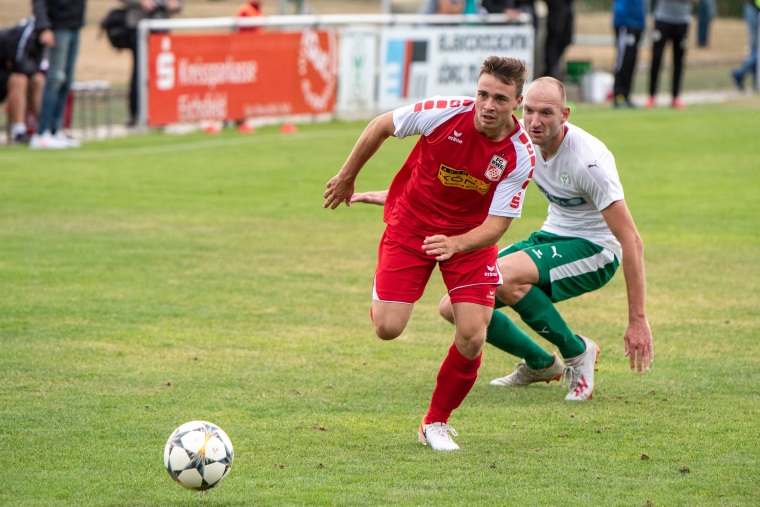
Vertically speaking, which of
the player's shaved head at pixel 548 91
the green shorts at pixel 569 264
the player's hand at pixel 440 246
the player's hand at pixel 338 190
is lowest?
the green shorts at pixel 569 264

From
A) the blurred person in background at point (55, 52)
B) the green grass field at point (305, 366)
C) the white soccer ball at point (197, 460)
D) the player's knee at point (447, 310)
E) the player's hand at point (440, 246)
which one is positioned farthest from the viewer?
the blurred person in background at point (55, 52)

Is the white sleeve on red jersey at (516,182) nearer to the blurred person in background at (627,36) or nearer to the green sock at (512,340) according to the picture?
the green sock at (512,340)

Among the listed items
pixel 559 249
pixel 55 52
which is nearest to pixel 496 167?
pixel 559 249

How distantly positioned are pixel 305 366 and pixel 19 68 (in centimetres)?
985

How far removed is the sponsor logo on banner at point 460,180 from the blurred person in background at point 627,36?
1624 cm

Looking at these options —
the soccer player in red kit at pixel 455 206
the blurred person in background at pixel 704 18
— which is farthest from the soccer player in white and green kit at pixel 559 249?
the blurred person in background at pixel 704 18

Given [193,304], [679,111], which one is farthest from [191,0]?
[193,304]

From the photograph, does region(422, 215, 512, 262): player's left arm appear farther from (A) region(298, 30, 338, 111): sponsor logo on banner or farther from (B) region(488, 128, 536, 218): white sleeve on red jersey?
(A) region(298, 30, 338, 111): sponsor logo on banner

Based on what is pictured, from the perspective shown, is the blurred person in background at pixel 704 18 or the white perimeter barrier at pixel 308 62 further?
the blurred person in background at pixel 704 18

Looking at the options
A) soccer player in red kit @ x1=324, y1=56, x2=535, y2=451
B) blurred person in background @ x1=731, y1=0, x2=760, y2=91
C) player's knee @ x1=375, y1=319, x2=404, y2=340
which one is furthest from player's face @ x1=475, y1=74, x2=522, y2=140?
blurred person in background @ x1=731, y1=0, x2=760, y2=91

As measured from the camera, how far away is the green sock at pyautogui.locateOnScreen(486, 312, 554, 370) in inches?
263

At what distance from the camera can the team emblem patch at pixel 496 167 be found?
225 inches

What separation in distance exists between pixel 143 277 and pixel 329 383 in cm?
311

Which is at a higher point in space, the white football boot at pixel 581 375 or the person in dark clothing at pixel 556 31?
the person in dark clothing at pixel 556 31
